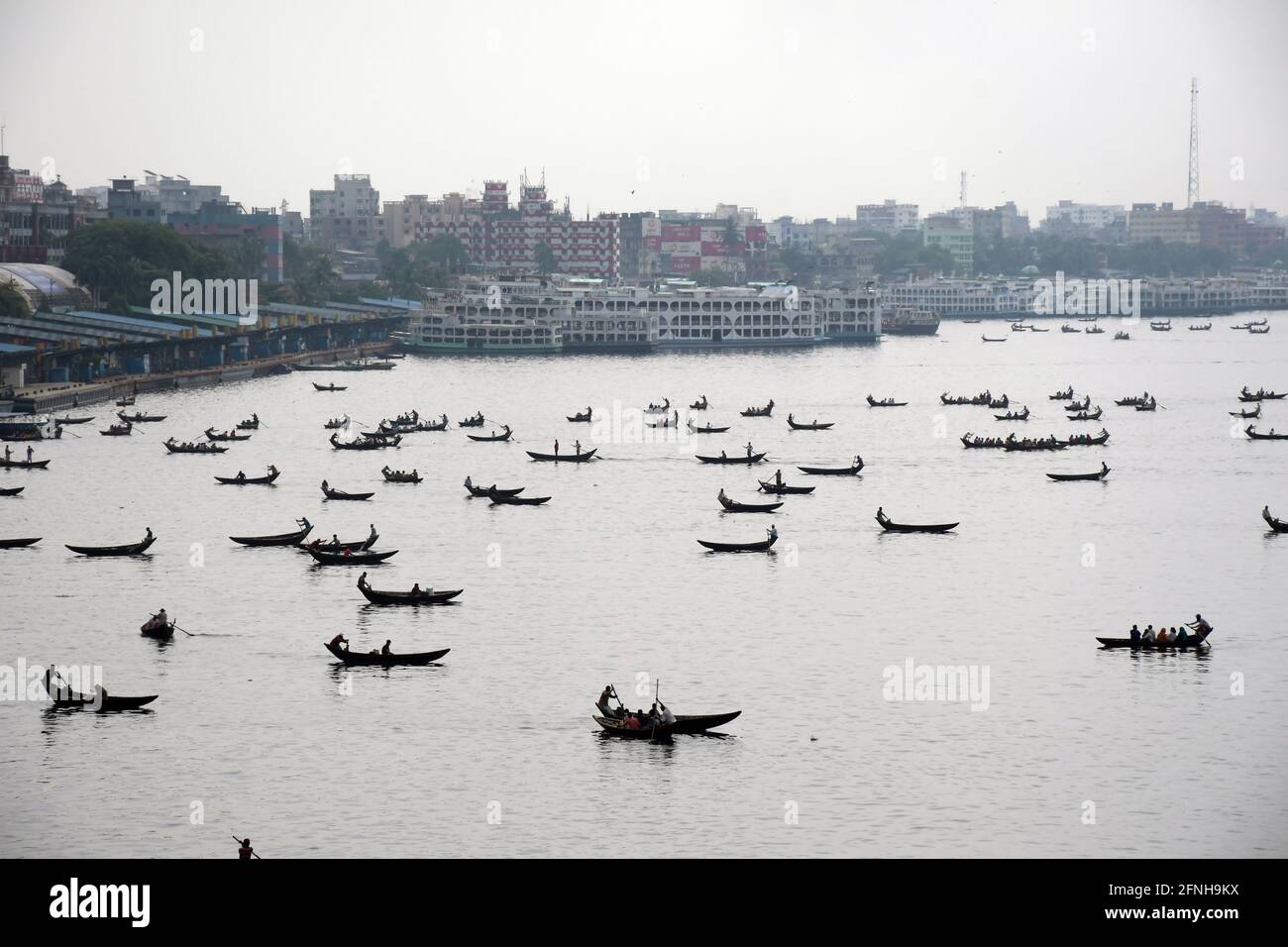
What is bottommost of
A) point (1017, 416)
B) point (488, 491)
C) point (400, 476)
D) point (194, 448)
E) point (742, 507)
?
point (742, 507)

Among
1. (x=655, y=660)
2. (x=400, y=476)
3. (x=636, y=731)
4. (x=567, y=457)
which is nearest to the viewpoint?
(x=636, y=731)

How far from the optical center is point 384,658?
164 feet

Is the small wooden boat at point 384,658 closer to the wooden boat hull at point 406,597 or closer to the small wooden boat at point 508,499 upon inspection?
the wooden boat hull at point 406,597

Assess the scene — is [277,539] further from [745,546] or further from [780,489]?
[780,489]

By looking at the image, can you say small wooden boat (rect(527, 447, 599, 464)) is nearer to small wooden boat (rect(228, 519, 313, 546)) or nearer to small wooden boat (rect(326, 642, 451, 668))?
small wooden boat (rect(228, 519, 313, 546))

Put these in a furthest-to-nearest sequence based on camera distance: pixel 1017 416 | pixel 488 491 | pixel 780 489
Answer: pixel 1017 416, pixel 780 489, pixel 488 491

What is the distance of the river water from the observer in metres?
38.5

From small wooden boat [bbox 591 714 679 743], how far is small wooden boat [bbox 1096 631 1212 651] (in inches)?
623

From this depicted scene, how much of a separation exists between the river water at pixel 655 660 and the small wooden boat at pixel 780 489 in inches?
67.9

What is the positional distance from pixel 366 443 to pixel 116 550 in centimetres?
3458

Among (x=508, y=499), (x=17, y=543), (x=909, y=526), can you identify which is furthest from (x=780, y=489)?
(x=17, y=543)

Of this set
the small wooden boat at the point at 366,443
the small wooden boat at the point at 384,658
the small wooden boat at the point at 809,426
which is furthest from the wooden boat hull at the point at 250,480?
the small wooden boat at the point at 384,658

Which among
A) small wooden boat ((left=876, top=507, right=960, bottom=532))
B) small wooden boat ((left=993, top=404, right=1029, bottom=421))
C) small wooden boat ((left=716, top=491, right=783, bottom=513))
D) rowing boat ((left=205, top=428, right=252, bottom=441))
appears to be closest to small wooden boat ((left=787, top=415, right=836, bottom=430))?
small wooden boat ((left=993, top=404, right=1029, bottom=421))
